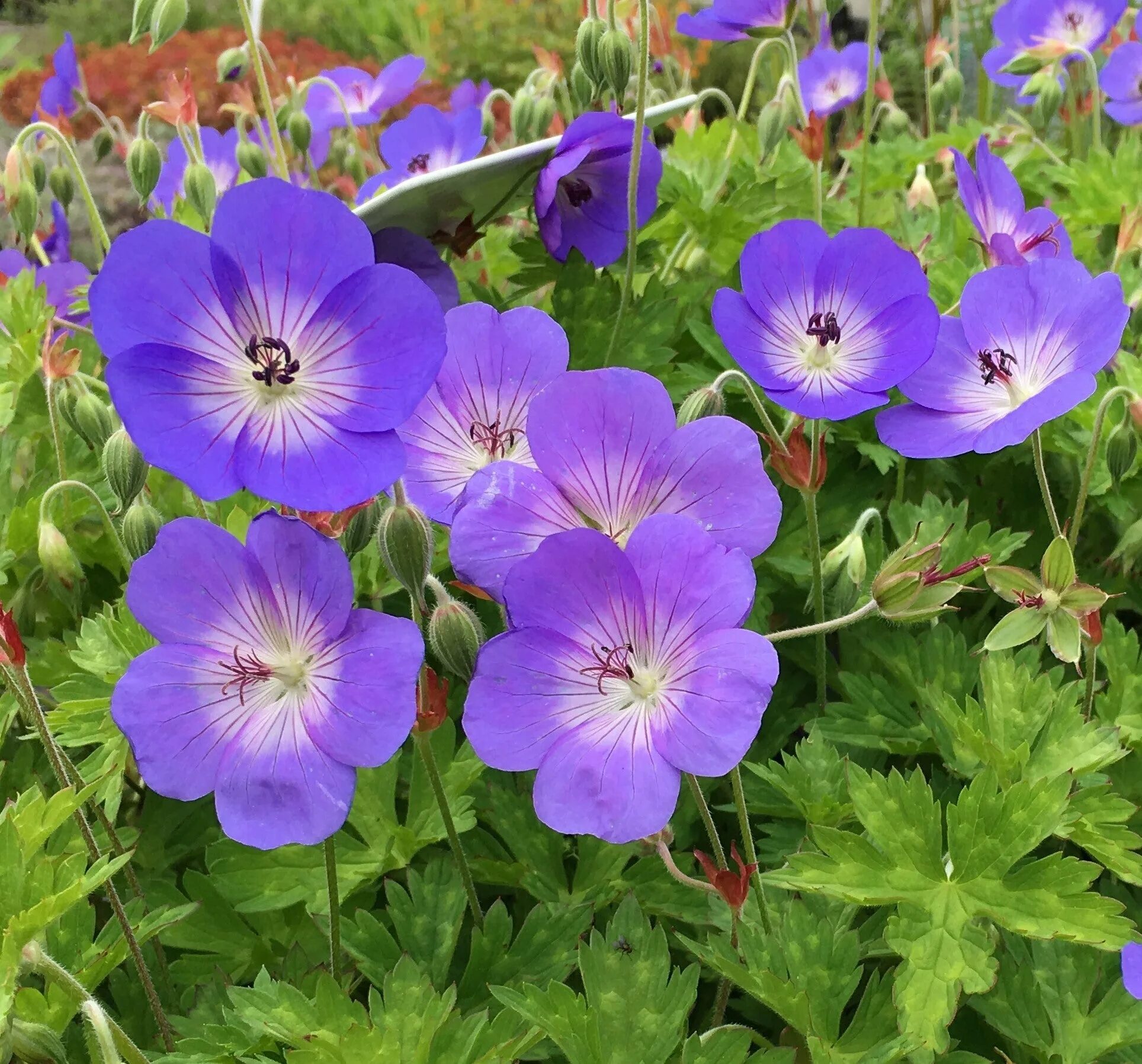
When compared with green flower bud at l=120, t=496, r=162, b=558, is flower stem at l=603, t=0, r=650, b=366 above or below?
above

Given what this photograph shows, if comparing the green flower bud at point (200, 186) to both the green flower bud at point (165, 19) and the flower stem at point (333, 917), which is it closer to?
the green flower bud at point (165, 19)

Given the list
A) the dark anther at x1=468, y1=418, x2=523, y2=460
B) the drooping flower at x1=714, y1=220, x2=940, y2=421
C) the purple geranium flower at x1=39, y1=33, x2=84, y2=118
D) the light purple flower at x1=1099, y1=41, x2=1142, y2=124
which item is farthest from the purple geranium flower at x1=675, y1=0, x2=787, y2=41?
the purple geranium flower at x1=39, y1=33, x2=84, y2=118

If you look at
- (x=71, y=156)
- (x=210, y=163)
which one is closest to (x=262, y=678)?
(x=71, y=156)

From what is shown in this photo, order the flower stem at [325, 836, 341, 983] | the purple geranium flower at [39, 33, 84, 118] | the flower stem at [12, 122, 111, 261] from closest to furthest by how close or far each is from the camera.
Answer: the flower stem at [325, 836, 341, 983], the flower stem at [12, 122, 111, 261], the purple geranium flower at [39, 33, 84, 118]

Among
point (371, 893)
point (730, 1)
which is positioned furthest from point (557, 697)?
point (730, 1)

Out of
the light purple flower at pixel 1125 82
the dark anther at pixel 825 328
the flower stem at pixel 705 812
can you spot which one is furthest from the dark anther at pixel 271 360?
the light purple flower at pixel 1125 82

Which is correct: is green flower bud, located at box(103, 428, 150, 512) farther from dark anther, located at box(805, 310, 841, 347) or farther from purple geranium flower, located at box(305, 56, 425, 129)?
A: purple geranium flower, located at box(305, 56, 425, 129)

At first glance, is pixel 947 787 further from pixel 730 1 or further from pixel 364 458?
pixel 730 1
